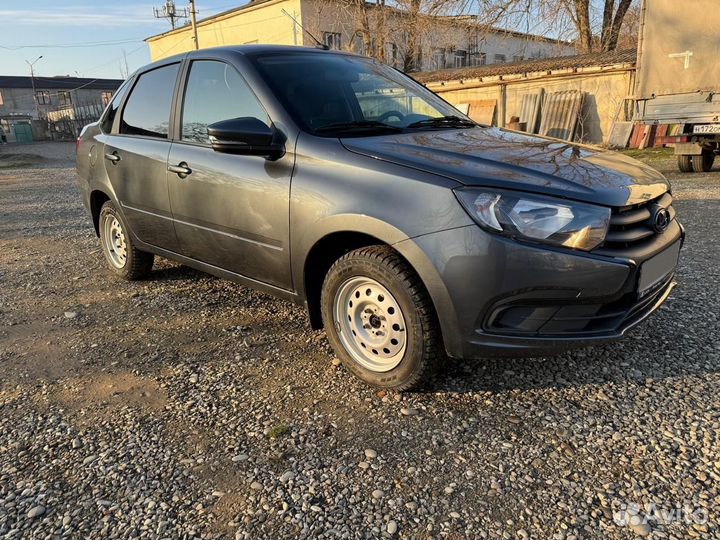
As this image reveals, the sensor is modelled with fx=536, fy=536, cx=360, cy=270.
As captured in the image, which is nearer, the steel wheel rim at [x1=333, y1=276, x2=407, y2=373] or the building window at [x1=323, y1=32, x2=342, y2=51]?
the steel wheel rim at [x1=333, y1=276, x2=407, y2=373]

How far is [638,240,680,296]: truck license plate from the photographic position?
98.5 inches

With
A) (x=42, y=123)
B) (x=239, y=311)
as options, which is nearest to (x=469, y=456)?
(x=239, y=311)

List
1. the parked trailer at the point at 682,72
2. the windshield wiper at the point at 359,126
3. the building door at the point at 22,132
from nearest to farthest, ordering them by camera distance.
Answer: the windshield wiper at the point at 359,126 < the parked trailer at the point at 682,72 < the building door at the point at 22,132

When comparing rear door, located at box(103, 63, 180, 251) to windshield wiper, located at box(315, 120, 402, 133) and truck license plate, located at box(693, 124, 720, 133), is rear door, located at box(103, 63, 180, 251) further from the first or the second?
truck license plate, located at box(693, 124, 720, 133)

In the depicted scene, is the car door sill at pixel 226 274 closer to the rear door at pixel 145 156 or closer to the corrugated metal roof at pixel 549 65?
the rear door at pixel 145 156

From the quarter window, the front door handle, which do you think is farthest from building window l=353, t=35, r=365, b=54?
the front door handle

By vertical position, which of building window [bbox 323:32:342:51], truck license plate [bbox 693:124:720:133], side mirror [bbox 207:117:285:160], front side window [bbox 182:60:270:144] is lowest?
truck license plate [bbox 693:124:720:133]

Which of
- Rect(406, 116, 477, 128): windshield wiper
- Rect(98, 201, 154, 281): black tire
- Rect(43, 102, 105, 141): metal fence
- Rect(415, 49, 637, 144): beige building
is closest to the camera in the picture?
Rect(406, 116, 477, 128): windshield wiper

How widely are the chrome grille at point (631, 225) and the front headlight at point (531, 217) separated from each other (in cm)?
14

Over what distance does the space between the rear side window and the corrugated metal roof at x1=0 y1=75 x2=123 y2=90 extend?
70530 millimetres

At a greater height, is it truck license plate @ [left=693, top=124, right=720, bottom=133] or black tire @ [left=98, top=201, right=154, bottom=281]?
truck license plate @ [left=693, top=124, right=720, bottom=133]

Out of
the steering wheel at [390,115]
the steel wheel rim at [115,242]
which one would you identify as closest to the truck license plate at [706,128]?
the steering wheel at [390,115]

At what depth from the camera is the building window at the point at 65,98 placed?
183 ft

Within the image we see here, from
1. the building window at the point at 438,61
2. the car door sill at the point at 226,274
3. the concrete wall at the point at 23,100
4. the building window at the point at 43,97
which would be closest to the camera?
the car door sill at the point at 226,274
